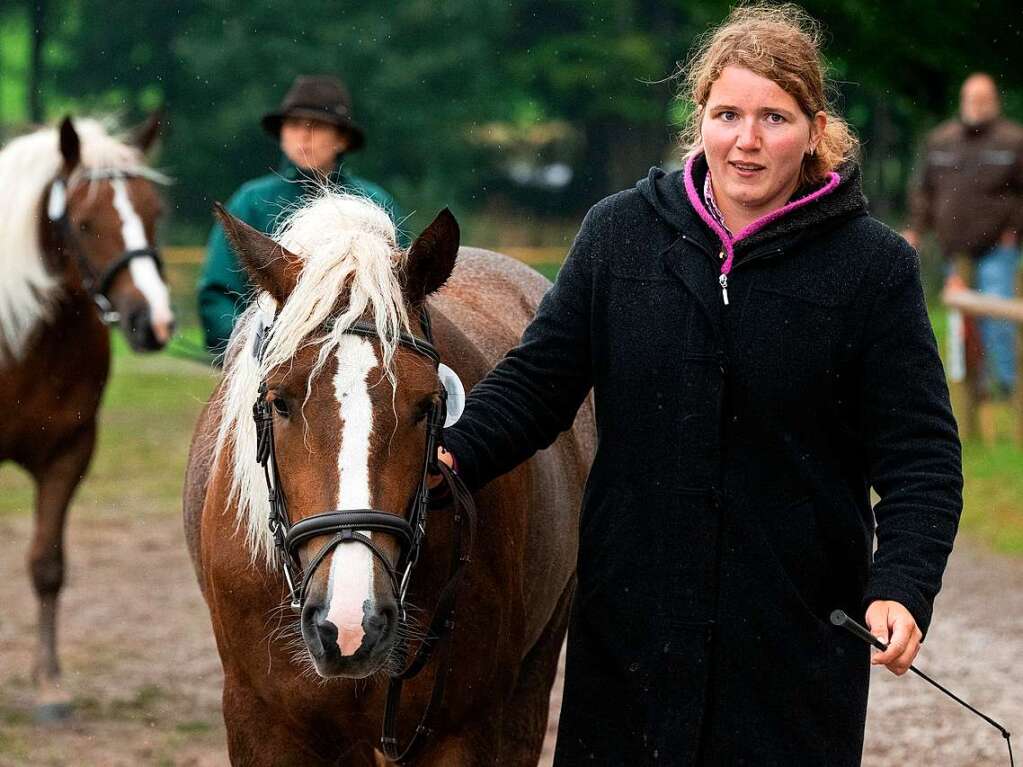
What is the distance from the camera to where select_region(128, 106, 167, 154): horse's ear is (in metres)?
6.93

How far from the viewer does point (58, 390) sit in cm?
636

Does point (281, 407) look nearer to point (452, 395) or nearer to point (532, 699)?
point (452, 395)

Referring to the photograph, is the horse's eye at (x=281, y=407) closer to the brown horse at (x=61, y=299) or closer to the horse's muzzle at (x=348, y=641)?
the horse's muzzle at (x=348, y=641)

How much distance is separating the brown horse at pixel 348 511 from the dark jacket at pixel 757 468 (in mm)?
303

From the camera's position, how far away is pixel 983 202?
42.0 ft

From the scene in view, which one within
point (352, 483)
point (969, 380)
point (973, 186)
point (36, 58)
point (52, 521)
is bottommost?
point (52, 521)

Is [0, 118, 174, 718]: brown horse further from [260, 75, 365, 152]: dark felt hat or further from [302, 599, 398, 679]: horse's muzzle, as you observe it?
[302, 599, 398, 679]: horse's muzzle

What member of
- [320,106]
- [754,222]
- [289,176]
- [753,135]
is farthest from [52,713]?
[753,135]

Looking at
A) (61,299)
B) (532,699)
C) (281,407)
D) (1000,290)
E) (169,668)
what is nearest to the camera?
(281,407)

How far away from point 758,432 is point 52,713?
383 centimetres

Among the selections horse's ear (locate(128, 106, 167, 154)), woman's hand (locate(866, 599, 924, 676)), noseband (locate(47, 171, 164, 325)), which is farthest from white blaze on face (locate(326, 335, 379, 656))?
horse's ear (locate(128, 106, 167, 154))

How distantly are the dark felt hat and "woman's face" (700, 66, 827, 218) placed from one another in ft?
10.8

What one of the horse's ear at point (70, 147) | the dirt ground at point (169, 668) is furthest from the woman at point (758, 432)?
the horse's ear at point (70, 147)

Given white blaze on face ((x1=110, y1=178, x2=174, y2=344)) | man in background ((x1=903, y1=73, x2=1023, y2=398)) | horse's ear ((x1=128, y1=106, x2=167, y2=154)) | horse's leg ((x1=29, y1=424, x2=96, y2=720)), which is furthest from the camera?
man in background ((x1=903, y1=73, x2=1023, y2=398))
